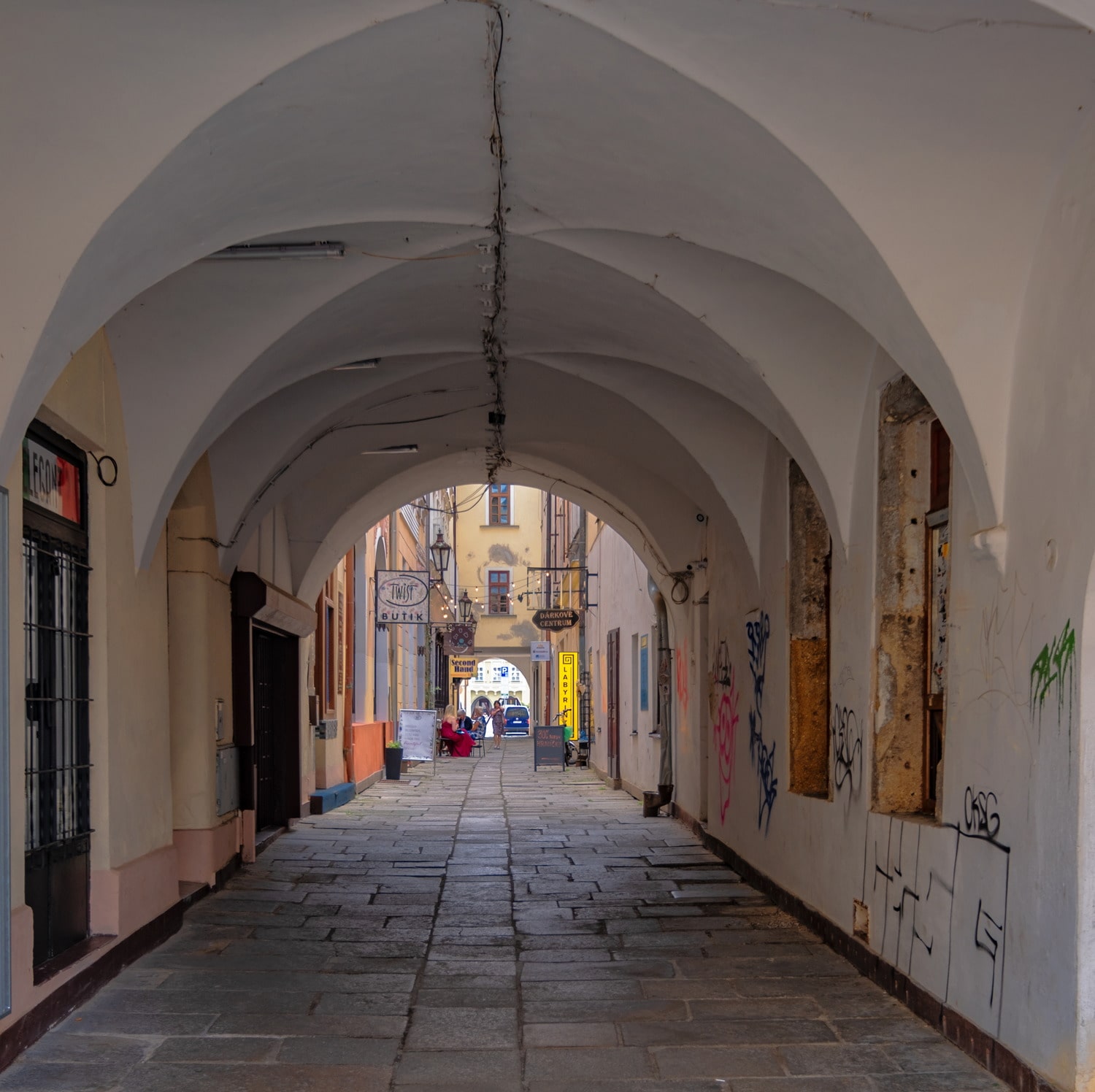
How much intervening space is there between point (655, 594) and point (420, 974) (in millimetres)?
9191

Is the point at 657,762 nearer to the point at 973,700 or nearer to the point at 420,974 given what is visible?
the point at 420,974

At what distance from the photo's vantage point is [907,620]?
21.4 ft

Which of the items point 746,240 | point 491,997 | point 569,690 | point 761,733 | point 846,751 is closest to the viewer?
point 746,240

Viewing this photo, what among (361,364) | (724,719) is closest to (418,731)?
(724,719)

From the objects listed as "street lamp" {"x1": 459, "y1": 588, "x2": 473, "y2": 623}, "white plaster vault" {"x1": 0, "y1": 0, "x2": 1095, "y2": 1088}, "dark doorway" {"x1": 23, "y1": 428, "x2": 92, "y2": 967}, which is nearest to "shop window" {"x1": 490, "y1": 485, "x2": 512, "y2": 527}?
"street lamp" {"x1": 459, "y1": 588, "x2": 473, "y2": 623}

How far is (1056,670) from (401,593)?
1503cm

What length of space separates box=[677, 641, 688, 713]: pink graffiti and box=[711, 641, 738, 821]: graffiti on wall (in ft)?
5.39

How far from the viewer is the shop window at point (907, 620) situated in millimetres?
6445

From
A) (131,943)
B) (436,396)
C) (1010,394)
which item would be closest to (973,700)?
(1010,394)

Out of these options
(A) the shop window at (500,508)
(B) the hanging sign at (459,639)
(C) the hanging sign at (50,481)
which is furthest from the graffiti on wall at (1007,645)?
(A) the shop window at (500,508)

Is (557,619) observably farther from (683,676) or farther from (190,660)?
(190,660)

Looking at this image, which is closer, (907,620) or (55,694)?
(55,694)

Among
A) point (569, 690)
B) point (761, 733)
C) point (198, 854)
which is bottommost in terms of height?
point (569, 690)

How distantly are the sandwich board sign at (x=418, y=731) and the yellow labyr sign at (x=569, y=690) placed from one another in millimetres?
7655
